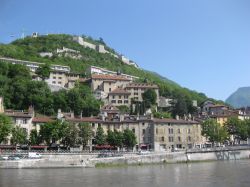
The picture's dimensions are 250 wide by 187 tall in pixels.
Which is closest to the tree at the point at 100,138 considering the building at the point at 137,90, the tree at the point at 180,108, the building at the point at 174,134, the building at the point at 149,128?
the building at the point at 149,128

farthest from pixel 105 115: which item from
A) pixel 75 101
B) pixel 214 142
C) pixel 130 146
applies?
pixel 214 142

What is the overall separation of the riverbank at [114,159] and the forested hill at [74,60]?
61206mm

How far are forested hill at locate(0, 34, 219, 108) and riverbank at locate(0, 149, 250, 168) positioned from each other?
61.2 metres

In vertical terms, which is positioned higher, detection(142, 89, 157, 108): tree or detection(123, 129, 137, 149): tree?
detection(142, 89, 157, 108): tree

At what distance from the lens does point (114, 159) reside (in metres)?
73.2

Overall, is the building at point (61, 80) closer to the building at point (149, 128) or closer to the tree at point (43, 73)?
the tree at point (43, 73)

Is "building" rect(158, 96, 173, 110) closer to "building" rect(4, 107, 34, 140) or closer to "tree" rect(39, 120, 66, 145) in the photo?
"building" rect(4, 107, 34, 140)

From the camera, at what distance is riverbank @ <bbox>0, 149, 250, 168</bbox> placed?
6631 cm

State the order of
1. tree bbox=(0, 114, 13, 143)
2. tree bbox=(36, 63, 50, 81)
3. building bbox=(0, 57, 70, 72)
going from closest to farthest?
tree bbox=(0, 114, 13, 143) < tree bbox=(36, 63, 50, 81) < building bbox=(0, 57, 70, 72)

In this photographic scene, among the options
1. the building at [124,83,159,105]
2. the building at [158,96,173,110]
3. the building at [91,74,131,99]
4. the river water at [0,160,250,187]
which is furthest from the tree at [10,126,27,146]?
the building at [158,96,173,110]

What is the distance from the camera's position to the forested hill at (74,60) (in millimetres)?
157625

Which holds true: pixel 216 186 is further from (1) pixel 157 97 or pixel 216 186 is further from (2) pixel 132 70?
(2) pixel 132 70

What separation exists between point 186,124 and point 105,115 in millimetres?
18924

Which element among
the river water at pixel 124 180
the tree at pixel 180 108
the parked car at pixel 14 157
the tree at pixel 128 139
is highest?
the tree at pixel 180 108
